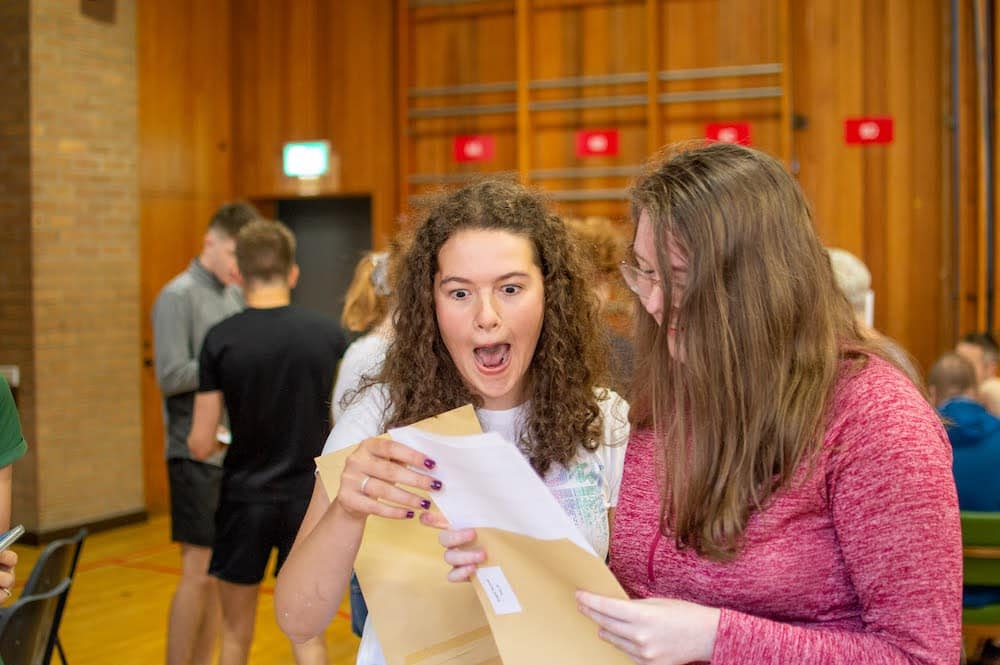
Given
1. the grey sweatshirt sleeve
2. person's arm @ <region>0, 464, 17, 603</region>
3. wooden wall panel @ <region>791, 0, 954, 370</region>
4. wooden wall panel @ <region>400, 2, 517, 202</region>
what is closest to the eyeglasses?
person's arm @ <region>0, 464, 17, 603</region>

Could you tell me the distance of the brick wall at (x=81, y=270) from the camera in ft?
21.2

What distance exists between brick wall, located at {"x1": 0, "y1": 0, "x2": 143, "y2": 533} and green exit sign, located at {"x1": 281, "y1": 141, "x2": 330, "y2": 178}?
133cm

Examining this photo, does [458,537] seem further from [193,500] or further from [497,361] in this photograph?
[193,500]

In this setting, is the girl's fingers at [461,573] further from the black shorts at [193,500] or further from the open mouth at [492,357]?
the black shorts at [193,500]

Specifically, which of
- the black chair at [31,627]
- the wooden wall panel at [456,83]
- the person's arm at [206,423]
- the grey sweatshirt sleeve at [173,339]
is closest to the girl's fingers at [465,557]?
the black chair at [31,627]

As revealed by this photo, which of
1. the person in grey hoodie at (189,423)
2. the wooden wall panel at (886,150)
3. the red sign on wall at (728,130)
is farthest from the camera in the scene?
the red sign on wall at (728,130)

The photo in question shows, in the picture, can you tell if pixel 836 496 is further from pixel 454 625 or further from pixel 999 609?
pixel 999 609

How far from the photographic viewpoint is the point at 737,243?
1.22m

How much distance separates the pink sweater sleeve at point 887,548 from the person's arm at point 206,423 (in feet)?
8.86

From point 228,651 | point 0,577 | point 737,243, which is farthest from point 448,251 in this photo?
point 228,651

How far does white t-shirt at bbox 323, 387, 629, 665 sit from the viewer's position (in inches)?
61.5

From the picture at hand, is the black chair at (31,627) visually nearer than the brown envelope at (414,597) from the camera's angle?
No

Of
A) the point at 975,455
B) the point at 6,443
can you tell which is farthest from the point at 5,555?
the point at 975,455

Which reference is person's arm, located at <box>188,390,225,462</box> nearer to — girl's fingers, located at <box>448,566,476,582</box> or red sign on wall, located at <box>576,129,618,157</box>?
girl's fingers, located at <box>448,566,476,582</box>
